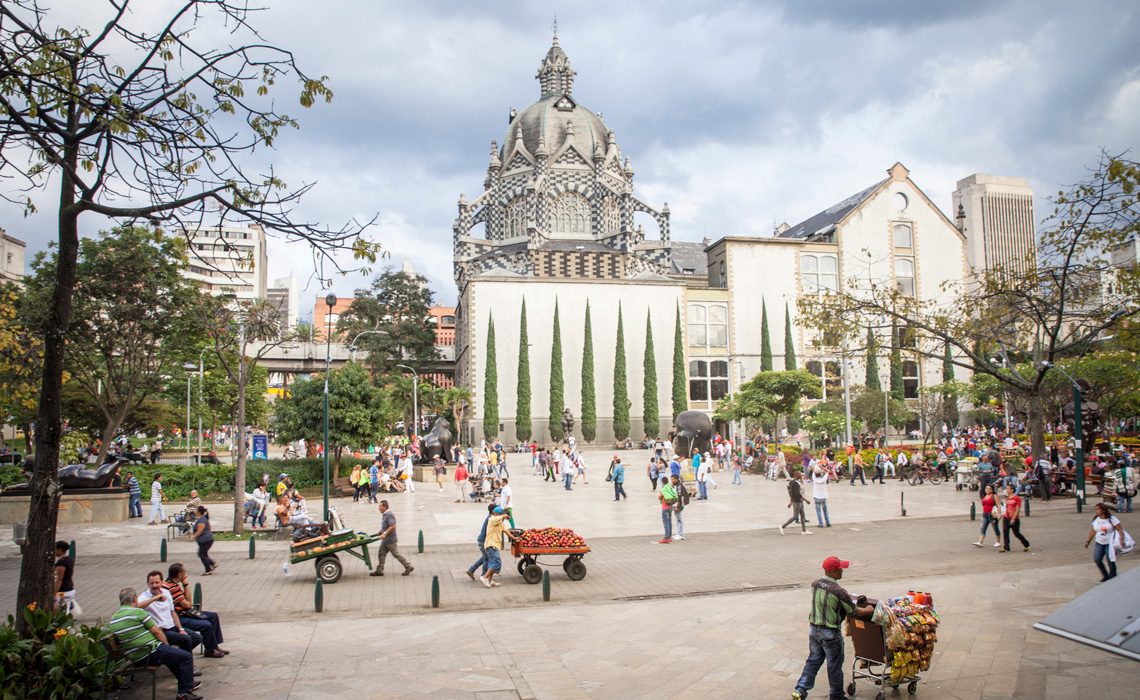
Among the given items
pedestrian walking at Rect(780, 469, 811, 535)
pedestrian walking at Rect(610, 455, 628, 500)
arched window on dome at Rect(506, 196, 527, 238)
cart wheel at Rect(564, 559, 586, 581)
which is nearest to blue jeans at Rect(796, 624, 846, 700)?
cart wheel at Rect(564, 559, 586, 581)

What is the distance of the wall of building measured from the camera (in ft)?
198

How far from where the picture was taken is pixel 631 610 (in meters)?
11.7

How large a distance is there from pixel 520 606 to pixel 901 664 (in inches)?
244

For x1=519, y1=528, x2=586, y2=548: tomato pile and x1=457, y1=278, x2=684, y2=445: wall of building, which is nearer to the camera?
x1=519, y1=528, x2=586, y2=548: tomato pile

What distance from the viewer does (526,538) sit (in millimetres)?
13961

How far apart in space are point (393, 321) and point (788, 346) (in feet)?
116

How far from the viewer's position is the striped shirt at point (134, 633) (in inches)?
310

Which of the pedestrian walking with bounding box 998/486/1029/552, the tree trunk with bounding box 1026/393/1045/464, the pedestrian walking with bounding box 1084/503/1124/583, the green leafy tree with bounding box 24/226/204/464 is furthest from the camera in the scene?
the green leafy tree with bounding box 24/226/204/464

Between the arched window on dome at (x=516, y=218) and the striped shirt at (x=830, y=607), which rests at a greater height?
the arched window on dome at (x=516, y=218)

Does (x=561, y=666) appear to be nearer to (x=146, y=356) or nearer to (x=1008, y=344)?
(x=1008, y=344)

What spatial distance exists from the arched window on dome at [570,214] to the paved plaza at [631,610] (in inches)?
2219

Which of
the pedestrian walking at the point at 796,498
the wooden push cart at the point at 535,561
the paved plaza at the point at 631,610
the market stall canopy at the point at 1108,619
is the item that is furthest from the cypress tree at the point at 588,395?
the market stall canopy at the point at 1108,619

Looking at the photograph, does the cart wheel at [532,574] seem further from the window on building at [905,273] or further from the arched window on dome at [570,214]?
the arched window on dome at [570,214]

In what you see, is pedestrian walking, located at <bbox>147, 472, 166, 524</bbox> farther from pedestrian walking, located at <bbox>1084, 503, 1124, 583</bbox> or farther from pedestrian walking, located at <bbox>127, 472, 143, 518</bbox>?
pedestrian walking, located at <bbox>1084, 503, 1124, 583</bbox>
